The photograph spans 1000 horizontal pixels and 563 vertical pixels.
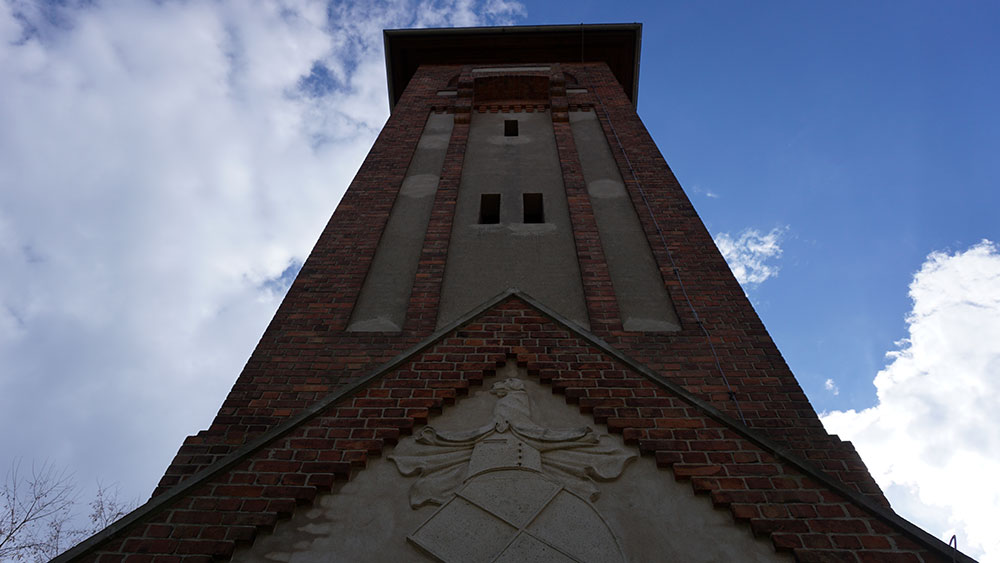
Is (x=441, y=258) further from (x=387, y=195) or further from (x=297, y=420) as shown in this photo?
(x=297, y=420)

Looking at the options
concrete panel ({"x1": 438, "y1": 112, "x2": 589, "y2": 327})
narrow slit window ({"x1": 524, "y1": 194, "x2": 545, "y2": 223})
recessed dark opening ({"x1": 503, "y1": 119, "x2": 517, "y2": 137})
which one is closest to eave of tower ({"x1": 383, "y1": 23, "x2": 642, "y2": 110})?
recessed dark opening ({"x1": 503, "y1": 119, "x2": 517, "y2": 137})

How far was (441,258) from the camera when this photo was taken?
6.72 meters

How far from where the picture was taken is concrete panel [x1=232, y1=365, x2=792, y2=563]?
3254mm

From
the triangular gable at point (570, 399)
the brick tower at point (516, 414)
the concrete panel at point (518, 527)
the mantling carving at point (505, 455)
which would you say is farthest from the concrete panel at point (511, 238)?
the concrete panel at point (518, 527)

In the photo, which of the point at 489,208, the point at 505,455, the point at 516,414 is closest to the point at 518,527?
the point at 505,455

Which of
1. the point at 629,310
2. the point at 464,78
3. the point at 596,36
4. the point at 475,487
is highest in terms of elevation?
the point at 596,36

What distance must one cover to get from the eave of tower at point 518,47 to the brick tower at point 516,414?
739 centimetres

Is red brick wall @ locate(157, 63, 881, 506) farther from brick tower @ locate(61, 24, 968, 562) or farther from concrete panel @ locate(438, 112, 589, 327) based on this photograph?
concrete panel @ locate(438, 112, 589, 327)

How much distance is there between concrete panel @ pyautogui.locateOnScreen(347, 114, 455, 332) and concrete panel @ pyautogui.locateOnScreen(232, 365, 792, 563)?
7.89 feet

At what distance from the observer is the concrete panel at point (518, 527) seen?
3254 millimetres

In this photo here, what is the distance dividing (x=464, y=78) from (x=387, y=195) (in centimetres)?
500

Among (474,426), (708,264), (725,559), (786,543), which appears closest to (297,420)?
(474,426)

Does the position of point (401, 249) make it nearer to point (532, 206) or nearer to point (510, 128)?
point (532, 206)

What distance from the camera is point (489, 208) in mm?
8164
